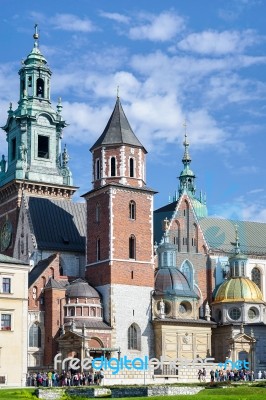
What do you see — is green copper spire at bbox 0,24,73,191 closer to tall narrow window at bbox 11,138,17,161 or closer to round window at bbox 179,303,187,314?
tall narrow window at bbox 11,138,17,161

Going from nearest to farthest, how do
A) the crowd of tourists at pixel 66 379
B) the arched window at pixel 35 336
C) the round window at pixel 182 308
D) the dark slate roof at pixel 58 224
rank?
the crowd of tourists at pixel 66 379
the arched window at pixel 35 336
the round window at pixel 182 308
the dark slate roof at pixel 58 224

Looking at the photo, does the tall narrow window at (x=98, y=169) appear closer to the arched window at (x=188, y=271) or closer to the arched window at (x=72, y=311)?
the arched window at (x=72, y=311)

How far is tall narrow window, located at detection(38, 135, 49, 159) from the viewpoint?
324 ft

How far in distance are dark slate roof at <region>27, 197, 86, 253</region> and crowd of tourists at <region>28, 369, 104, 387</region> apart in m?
20.3

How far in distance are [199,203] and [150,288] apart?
129ft

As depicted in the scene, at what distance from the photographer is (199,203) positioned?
11512 centimetres

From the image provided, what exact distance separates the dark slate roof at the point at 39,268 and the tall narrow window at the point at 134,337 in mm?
9378

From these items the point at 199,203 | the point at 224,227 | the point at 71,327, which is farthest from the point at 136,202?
the point at 199,203

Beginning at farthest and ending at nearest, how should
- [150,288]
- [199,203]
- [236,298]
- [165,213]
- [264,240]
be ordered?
[199,203], [264,240], [165,213], [236,298], [150,288]

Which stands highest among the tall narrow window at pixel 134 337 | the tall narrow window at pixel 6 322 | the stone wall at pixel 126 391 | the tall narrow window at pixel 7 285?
the tall narrow window at pixel 7 285

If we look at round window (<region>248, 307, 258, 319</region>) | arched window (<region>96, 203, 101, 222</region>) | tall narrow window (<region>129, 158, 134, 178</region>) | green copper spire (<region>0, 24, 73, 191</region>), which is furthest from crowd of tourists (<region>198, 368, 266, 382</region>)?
green copper spire (<region>0, 24, 73, 191</region>)

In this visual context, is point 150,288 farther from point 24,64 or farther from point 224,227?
point 24,64

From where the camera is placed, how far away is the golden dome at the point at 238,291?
84188mm

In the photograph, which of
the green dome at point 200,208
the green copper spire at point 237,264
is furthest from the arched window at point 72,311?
the green dome at point 200,208
